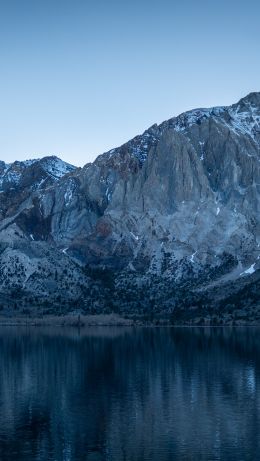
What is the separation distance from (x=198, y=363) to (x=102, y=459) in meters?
85.5

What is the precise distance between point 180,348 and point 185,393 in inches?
→ 3322

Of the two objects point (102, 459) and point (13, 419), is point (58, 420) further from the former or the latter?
point (102, 459)

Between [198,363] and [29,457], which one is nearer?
[29,457]

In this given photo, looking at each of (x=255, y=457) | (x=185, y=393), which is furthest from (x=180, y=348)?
(x=255, y=457)

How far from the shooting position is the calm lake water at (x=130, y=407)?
72.1 meters

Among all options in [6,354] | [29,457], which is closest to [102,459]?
[29,457]

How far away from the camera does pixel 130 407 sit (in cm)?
9694

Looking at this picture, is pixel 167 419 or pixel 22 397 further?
pixel 22 397

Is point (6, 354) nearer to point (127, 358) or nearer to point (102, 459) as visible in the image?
point (127, 358)

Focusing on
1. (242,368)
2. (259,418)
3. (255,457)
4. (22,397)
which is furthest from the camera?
(242,368)

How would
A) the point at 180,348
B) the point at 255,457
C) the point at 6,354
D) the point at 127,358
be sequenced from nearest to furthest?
1. the point at 255,457
2. the point at 127,358
3. the point at 6,354
4. the point at 180,348

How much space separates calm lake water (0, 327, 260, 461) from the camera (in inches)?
2840

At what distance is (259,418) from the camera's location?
8712cm

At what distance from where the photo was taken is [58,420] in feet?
289
